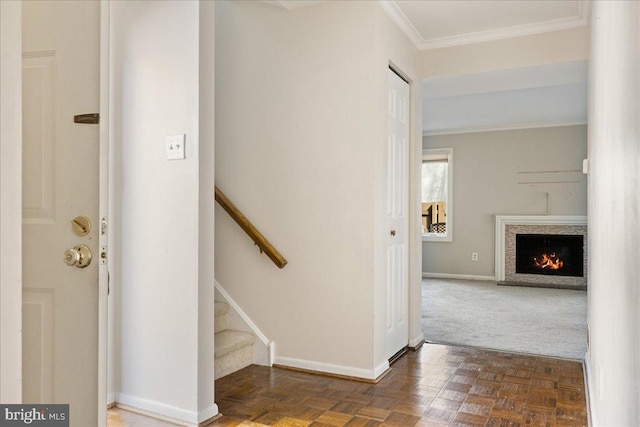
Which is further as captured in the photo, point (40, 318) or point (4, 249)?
point (40, 318)

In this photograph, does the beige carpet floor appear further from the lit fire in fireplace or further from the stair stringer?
the stair stringer

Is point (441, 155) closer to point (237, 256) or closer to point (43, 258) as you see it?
point (237, 256)

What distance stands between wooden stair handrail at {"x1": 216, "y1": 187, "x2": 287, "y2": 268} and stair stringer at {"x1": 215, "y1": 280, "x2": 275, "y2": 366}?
447 mm

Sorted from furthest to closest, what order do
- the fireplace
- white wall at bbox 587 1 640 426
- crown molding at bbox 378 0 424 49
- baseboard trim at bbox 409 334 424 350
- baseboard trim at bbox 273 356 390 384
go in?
the fireplace
baseboard trim at bbox 409 334 424 350
crown molding at bbox 378 0 424 49
baseboard trim at bbox 273 356 390 384
white wall at bbox 587 1 640 426

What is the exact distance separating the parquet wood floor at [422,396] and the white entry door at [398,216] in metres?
0.25

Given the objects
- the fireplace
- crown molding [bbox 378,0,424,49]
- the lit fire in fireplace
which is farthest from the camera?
the lit fire in fireplace

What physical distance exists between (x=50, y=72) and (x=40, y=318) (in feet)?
2.72

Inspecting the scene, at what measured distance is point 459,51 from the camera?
3.60 metres

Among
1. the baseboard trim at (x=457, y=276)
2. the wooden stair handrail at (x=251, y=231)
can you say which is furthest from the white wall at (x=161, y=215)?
the baseboard trim at (x=457, y=276)

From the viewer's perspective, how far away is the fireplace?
685 centimetres

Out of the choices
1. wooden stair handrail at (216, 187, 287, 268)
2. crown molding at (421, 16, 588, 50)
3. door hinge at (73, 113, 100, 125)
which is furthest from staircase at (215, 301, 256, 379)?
crown molding at (421, 16, 588, 50)

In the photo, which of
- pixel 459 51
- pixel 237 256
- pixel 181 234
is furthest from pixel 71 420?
pixel 459 51

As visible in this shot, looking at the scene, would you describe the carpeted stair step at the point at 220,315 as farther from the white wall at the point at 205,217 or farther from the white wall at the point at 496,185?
the white wall at the point at 496,185

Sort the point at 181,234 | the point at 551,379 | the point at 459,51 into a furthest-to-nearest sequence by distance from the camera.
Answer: the point at 459,51 → the point at 551,379 → the point at 181,234
